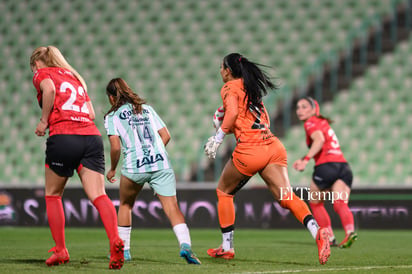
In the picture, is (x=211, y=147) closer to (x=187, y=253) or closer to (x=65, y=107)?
(x=187, y=253)

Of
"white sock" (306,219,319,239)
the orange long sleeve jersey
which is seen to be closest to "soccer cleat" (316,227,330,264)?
"white sock" (306,219,319,239)

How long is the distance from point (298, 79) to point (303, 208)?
35.9 ft

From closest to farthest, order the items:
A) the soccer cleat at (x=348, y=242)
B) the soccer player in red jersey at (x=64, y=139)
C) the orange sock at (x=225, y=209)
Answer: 1. the soccer player in red jersey at (x=64, y=139)
2. the orange sock at (x=225, y=209)
3. the soccer cleat at (x=348, y=242)

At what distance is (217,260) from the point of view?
7023mm

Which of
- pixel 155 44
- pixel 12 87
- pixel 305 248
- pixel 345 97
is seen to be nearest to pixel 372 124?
pixel 345 97

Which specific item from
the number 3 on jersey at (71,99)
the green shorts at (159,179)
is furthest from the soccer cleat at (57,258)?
the number 3 on jersey at (71,99)

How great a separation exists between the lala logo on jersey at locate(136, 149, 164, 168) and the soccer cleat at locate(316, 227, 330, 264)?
157 cm

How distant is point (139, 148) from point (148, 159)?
135 mm

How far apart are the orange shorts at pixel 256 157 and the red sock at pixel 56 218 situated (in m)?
1.69

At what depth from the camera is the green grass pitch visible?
6141 mm

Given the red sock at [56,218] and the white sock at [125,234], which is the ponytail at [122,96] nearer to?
the red sock at [56,218]

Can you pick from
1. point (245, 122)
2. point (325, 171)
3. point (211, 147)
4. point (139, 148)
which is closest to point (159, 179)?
point (139, 148)

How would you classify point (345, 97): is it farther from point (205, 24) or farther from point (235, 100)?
point (235, 100)

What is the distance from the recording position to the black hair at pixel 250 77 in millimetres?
6887
